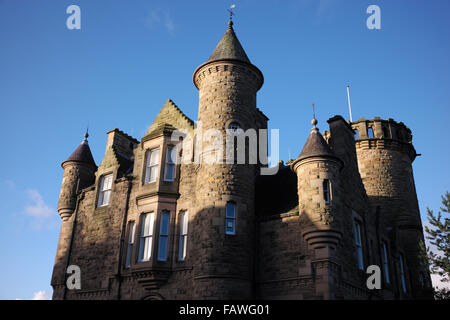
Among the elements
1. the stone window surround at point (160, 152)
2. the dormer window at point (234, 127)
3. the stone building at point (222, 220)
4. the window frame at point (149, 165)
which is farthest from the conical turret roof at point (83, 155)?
the dormer window at point (234, 127)

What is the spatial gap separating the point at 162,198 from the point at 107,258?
4670mm

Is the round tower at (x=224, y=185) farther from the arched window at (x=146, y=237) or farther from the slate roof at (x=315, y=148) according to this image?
the slate roof at (x=315, y=148)

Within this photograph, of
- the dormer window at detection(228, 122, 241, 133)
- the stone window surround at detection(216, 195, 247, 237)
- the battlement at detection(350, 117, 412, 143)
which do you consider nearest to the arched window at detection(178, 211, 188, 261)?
the stone window surround at detection(216, 195, 247, 237)

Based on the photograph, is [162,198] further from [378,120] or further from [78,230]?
[378,120]

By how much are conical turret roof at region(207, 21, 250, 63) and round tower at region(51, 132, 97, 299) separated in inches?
454

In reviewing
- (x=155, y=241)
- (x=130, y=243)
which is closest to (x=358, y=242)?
(x=155, y=241)

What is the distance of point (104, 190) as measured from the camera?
81.8 ft

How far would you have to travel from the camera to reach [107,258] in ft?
73.0

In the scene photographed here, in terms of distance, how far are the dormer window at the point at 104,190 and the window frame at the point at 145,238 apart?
4.05 m

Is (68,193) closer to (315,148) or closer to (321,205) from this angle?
(315,148)

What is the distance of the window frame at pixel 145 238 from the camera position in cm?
2045

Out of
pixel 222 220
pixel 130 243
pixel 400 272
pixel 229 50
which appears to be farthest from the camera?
pixel 400 272

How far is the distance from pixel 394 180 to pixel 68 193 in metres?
23.0
